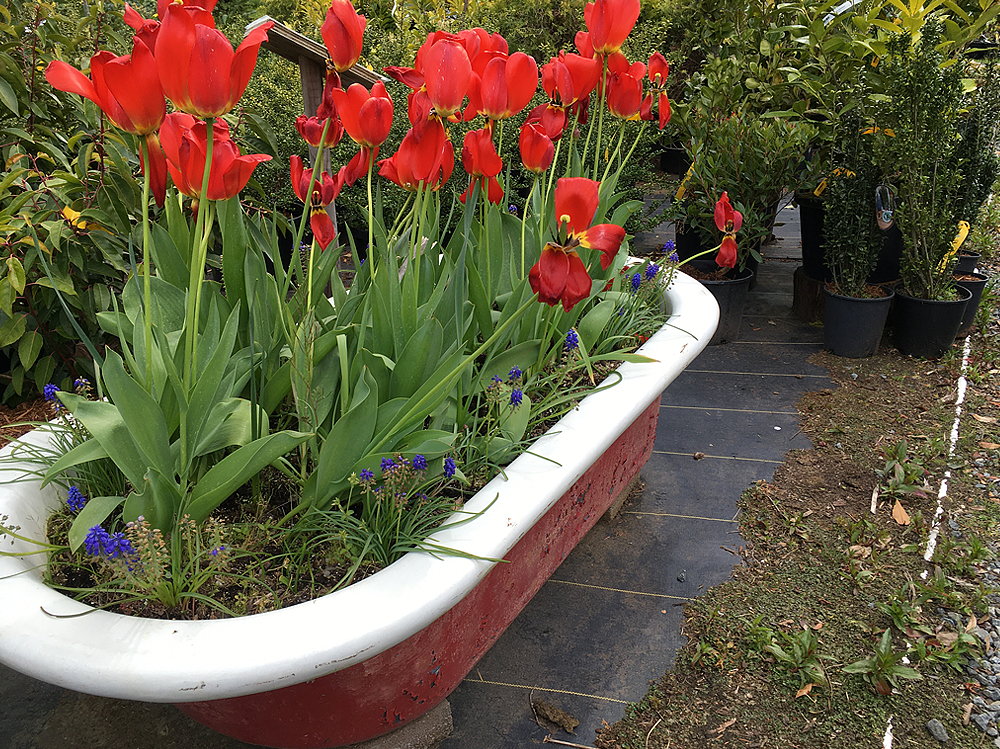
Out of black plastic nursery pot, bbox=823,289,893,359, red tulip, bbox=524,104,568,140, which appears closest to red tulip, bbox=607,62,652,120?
red tulip, bbox=524,104,568,140

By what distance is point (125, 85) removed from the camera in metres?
0.79

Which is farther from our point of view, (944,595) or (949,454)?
(949,454)

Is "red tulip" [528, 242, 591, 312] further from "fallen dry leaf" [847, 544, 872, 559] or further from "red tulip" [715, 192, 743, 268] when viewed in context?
"fallen dry leaf" [847, 544, 872, 559]

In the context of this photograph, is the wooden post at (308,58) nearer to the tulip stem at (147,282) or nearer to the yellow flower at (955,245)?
the tulip stem at (147,282)

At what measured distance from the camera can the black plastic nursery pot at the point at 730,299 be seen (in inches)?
117

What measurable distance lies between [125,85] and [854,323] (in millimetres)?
2727

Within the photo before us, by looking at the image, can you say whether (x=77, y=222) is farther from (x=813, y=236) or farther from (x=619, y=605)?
(x=813, y=236)

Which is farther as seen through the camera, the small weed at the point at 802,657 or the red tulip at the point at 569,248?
the small weed at the point at 802,657

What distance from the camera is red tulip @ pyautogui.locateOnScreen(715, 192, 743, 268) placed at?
164cm

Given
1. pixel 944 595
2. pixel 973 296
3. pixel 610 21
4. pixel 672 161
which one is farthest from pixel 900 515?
pixel 672 161

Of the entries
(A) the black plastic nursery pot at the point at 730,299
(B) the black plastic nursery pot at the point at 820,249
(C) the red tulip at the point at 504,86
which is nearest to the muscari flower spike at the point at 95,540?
(C) the red tulip at the point at 504,86

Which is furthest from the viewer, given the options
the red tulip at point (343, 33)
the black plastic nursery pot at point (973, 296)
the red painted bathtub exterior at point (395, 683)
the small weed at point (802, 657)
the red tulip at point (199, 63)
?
the black plastic nursery pot at point (973, 296)

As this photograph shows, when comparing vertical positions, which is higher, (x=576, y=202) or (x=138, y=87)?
(x=138, y=87)

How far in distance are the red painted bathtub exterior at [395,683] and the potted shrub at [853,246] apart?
76.1 inches
